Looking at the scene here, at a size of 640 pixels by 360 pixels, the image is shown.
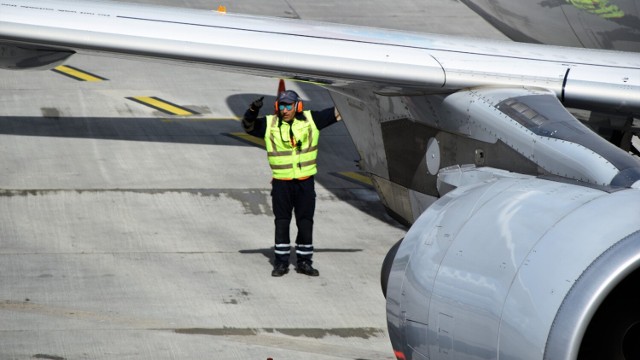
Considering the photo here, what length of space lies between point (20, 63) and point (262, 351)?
4.02 m

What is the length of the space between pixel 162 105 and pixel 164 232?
5373mm

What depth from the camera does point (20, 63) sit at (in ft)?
39.5

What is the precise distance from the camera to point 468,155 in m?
10.4

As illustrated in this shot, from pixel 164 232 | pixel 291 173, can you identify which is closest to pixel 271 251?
pixel 291 173

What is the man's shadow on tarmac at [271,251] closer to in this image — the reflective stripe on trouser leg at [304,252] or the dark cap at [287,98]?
the reflective stripe on trouser leg at [304,252]

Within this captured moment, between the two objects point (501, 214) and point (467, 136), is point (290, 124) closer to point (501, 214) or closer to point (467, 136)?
point (467, 136)

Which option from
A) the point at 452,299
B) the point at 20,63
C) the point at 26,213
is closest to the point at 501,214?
the point at 452,299

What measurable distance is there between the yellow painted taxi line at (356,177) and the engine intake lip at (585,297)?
30.9 ft

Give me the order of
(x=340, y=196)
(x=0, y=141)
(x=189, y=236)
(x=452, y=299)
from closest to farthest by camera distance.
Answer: (x=452, y=299) < (x=189, y=236) < (x=340, y=196) < (x=0, y=141)

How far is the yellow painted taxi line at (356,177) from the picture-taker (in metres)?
15.5

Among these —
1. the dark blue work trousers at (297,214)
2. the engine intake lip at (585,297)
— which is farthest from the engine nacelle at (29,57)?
the engine intake lip at (585,297)

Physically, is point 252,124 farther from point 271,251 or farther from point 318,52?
point 318,52

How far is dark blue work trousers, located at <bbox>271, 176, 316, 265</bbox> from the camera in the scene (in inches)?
481

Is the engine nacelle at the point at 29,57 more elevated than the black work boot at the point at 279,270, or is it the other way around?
the engine nacelle at the point at 29,57
